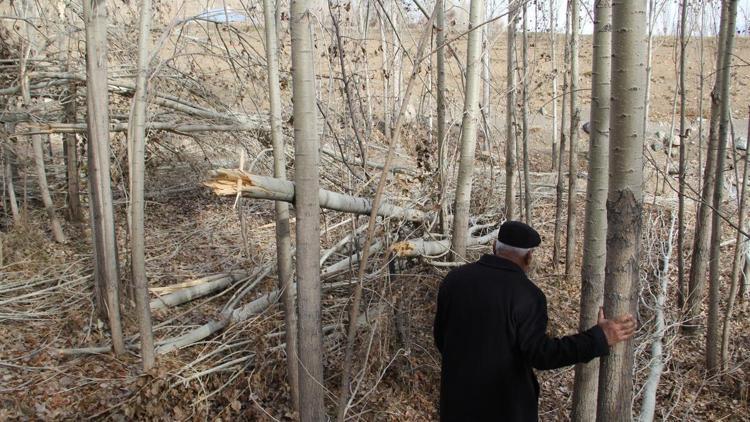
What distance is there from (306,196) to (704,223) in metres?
5.83

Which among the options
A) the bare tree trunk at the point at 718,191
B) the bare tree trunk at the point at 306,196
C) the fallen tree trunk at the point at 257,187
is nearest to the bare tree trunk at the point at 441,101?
the fallen tree trunk at the point at 257,187

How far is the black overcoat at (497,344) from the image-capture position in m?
2.61

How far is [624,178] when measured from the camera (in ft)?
8.67

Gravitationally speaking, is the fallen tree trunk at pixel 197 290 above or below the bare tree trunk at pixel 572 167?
below

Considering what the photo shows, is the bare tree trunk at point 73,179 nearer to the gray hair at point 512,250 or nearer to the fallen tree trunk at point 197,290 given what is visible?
the fallen tree trunk at point 197,290

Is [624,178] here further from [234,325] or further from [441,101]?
[234,325]

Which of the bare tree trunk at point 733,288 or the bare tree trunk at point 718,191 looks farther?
the bare tree trunk at point 733,288

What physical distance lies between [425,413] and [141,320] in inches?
112

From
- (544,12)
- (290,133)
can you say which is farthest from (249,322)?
(544,12)

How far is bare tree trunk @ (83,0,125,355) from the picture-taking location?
195 inches

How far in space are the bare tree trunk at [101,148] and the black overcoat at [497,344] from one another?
366cm

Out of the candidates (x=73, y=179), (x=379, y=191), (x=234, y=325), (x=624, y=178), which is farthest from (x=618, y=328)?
(x=73, y=179)

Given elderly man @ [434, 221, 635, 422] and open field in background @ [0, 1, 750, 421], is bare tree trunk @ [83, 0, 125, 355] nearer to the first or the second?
open field in background @ [0, 1, 750, 421]

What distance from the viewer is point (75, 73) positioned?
6.64m
